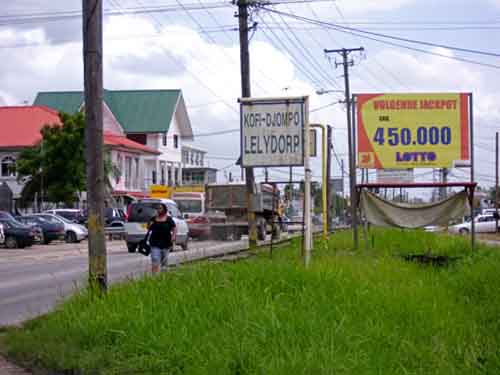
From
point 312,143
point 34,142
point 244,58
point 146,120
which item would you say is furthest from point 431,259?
point 146,120

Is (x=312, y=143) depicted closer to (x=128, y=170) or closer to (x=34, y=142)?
(x=34, y=142)

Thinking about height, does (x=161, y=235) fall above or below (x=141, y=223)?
above

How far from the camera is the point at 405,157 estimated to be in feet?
68.5

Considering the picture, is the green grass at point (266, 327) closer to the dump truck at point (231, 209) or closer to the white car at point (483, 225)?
the dump truck at point (231, 209)

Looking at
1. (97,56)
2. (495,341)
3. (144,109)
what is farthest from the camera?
(144,109)

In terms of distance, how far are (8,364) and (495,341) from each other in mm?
5418

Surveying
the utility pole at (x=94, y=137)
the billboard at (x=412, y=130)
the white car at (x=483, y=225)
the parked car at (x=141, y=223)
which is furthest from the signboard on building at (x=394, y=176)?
the white car at (x=483, y=225)

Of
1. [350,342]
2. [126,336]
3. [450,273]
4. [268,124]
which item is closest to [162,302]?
[126,336]

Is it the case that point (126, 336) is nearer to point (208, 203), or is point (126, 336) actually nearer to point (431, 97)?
point (431, 97)

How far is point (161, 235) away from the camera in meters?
16.6

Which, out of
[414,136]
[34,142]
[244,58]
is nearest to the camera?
[414,136]

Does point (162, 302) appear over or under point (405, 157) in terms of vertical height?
under

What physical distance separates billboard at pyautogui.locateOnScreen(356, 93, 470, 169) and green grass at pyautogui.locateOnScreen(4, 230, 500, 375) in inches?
337

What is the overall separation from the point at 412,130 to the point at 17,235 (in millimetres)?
20699
